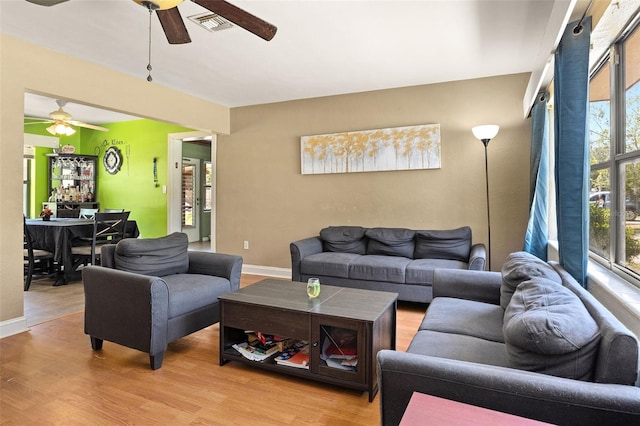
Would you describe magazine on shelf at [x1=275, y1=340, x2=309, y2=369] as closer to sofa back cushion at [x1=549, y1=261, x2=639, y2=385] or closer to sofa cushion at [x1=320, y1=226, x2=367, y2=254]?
sofa back cushion at [x1=549, y1=261, x2=639, y2=385]

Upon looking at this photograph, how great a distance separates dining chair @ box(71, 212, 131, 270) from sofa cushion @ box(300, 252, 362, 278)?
2.78 m

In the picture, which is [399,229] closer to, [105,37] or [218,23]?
[218,23]

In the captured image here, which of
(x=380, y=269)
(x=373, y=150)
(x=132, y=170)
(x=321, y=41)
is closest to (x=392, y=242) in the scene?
(x=380, y=269)

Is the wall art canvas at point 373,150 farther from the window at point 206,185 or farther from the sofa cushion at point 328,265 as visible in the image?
the window at point 206,185

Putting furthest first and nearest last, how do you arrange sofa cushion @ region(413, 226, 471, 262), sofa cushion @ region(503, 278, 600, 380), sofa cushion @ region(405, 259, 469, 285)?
sofa cushion @ region(413, 226, 471, 262) → sofa cushion @ region(405, 259, 469, 285) → sofa cushion @ region(503, 278, 600, 380)

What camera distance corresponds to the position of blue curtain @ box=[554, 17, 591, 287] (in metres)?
2.01

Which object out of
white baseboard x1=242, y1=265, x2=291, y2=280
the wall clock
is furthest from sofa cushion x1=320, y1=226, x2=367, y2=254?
the wall clock

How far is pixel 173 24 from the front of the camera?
2.27m

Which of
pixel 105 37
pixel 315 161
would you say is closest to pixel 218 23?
pixel 105 37

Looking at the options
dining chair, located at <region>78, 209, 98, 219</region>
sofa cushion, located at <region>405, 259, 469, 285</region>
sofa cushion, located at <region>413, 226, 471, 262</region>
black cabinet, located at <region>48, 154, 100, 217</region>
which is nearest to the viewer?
sofa cushion, located at <region>405, 259, 469, 285</region>

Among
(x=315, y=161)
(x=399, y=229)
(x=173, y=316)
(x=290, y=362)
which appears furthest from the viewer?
(x=315, y=161)

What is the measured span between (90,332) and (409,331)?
8.24 feet

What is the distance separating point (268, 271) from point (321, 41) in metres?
3.27

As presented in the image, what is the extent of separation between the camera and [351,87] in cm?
452
